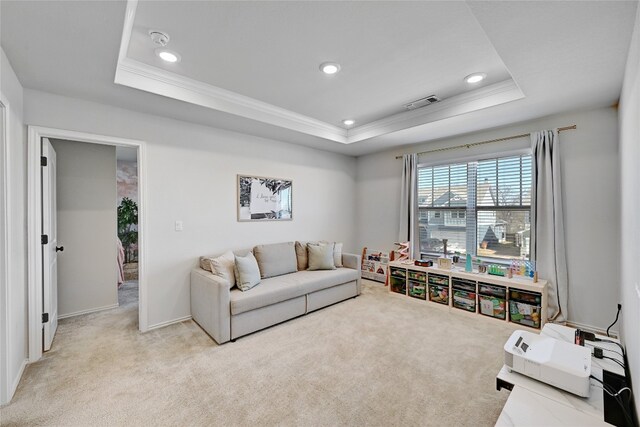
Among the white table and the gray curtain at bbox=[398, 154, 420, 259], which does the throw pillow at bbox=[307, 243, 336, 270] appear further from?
the white table

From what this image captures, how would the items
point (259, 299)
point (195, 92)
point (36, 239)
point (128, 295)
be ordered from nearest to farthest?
point (36, 239), point (195, 92), point (259, 299), point (128, 295)

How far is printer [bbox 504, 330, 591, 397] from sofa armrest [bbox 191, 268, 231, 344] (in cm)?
230

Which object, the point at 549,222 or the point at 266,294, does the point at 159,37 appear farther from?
the point at 549,222

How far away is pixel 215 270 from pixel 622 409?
3122mm

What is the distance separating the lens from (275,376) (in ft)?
7.22

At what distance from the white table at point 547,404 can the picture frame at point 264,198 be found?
321 cm

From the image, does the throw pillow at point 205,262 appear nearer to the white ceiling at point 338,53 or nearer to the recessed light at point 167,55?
the white ceiling at point 338,53

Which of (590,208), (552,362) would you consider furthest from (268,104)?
(590,208)

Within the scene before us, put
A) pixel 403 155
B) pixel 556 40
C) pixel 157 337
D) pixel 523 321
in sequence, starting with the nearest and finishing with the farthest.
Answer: pixel 556 40 → pixel 157 337 → pixel 523 321 → pixel 403 155

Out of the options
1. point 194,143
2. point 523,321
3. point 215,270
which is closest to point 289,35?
point 194,143

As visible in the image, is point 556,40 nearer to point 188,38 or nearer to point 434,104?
point 434,104

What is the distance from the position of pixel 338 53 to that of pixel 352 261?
2.87 metres

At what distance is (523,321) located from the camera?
10.4 feet

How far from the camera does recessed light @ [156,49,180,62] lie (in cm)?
219
